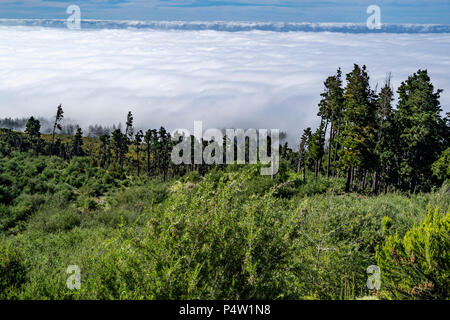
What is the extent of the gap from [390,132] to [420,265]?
137ft

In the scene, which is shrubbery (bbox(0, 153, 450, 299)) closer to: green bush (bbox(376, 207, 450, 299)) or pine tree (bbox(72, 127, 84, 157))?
green bush (bbox(376, 207, 450, 299))

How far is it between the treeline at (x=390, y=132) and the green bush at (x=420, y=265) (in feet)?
104

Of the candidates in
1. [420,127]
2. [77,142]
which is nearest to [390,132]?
[420,127]

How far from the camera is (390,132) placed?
143 ft

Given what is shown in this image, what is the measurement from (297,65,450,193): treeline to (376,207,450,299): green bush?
Answer: 3160cm

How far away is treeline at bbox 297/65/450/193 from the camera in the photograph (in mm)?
37562

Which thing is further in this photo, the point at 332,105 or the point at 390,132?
the point at 332,105

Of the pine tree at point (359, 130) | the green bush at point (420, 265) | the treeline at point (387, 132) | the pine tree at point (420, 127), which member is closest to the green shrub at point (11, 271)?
the green bush at point (420, 265)

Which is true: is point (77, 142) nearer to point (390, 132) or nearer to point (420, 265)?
point (390, 132)

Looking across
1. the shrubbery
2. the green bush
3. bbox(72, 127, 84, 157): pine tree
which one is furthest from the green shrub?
bbox(72, 127, 84, 157): pine tree

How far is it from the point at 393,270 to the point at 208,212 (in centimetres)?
411

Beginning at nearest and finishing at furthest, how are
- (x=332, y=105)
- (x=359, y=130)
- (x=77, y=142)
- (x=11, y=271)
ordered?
(x=11, y=271)
(x=359, y=130)
(x=332, y=105)
(x=77, y=142)
